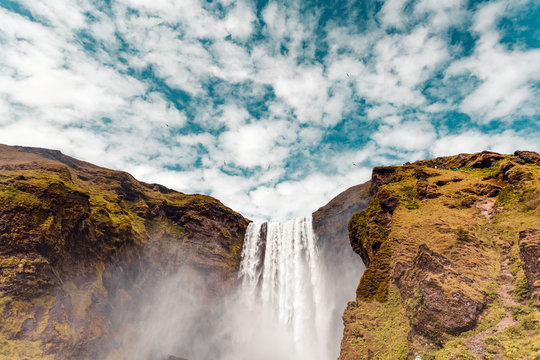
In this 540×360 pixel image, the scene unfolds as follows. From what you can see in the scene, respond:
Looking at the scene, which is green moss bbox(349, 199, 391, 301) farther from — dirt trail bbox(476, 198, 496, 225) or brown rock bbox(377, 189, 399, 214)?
dirt trail bbox(476, 198, 496, 225)

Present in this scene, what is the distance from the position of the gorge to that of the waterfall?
0.89ft

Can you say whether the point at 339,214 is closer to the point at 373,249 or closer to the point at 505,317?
the point at 373,249

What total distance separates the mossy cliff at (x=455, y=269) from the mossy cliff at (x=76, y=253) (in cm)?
2821

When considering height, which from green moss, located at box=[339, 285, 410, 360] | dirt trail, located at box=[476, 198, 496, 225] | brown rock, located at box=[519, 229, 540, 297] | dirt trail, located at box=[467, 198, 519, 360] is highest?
dirt trail, located at box=[476, 198, 496, 225]

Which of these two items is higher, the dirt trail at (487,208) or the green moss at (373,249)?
the dirt trail at (487,208)

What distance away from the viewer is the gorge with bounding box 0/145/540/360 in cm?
1470

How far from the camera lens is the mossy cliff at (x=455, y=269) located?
1263 centimetres

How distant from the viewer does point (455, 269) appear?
15906 millimetres

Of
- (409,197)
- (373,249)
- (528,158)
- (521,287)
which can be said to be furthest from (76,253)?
(528,158)

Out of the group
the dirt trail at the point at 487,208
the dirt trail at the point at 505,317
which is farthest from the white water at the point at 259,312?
the dirt trail at the point at 505,317

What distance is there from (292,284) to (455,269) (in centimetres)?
3816

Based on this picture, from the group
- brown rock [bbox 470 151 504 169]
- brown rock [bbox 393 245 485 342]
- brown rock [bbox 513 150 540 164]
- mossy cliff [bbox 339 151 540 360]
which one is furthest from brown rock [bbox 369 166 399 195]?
brown rock [bbox 393 245 485 342]

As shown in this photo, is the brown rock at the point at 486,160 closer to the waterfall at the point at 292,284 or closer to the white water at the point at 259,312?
the white water at the point at 259,312

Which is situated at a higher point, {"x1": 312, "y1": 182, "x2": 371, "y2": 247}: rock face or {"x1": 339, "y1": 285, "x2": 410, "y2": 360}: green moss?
{"x1": 312, "y1": 182, "x2": 371, "y2": 247}: rock face
